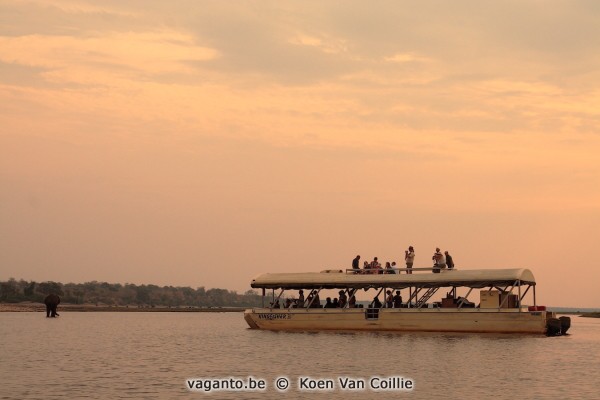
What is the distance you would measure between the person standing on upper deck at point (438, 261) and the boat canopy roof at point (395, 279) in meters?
0.32

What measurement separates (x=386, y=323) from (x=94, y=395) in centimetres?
2438

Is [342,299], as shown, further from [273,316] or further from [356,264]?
[273,316]

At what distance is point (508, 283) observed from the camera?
161 ft

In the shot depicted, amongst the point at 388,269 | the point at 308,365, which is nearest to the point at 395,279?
the point at 388,269

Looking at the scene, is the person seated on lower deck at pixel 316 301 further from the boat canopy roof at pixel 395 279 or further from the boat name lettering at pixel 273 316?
the boat name lettering at pixel 273 316

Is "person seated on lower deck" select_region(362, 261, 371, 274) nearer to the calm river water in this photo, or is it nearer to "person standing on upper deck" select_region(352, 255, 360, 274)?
"person standing on upper deck" select_region(352, 255, 360, 274)

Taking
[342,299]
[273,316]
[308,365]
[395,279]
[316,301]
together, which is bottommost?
[308,365]

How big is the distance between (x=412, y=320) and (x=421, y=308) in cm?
82

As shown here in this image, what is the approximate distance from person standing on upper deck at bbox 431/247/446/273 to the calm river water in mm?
3734

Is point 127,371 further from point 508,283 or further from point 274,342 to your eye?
point 508,283

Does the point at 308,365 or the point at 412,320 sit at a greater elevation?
the point at 412,320

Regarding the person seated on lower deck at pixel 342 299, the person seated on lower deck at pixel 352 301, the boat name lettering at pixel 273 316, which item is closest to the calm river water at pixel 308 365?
the boat name lettering at pixel 273 316

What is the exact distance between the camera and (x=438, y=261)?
52031mm

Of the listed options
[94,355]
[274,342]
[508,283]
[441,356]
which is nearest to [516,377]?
[441,356]
